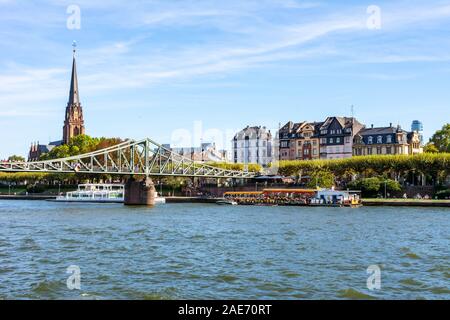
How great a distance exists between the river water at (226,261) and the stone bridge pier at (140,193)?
47.9 metres

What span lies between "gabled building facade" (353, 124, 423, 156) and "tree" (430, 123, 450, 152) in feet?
11.0

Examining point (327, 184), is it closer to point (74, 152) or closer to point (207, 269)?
point (74, 152)

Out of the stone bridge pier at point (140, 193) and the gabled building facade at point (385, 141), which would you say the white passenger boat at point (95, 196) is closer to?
the stone bridge pier at point (140, 193)

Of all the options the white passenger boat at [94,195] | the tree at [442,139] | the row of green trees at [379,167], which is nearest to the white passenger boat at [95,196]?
the white passenger boat at [94,195]

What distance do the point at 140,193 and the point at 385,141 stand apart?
A: 50.4 m

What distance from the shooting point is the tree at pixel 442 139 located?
4584 inches

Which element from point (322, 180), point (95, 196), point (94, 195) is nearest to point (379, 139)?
point (322, 180)

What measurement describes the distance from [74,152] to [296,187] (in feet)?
187

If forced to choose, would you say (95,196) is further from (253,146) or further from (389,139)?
(389,139)

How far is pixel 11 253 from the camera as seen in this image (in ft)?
102

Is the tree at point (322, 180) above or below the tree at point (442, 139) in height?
below

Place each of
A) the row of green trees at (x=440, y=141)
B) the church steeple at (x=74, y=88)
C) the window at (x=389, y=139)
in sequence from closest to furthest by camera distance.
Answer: the row of green trees at (x=440, y=141), the window at (x=389, y=139), the church steeple at (x=74, y=88)

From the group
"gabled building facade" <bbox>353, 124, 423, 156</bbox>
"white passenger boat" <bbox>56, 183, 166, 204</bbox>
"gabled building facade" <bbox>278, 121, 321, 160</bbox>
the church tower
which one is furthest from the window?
the church tower

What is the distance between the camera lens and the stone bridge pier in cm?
9562
